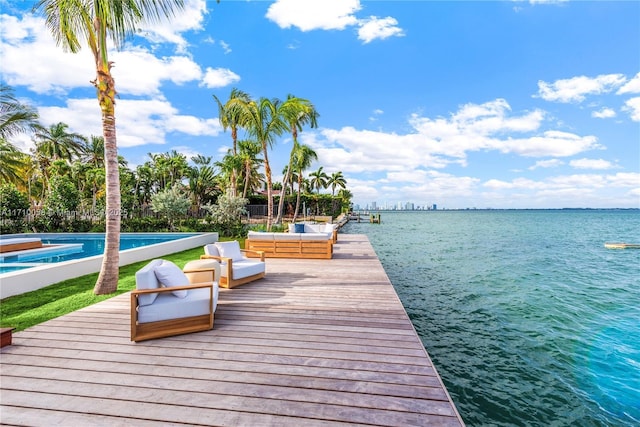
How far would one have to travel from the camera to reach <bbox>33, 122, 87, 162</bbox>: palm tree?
2811 cm

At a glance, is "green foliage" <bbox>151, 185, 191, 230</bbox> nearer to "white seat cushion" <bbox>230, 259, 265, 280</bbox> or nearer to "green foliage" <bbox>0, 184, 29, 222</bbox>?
"green foliage" <bbox>0, 184, 29, 222</bbox>

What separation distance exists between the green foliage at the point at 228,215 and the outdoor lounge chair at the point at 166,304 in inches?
509

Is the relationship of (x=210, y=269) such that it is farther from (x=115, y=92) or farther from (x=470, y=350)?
(x=470, y=350)

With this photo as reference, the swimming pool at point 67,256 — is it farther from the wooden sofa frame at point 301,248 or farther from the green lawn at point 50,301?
the wooden sofa frame at point 301,248

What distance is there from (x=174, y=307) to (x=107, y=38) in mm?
5555

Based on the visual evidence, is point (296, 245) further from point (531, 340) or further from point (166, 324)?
point (531, 340)

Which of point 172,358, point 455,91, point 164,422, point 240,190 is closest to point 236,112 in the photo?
point 172,358

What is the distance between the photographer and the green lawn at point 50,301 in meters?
4.23

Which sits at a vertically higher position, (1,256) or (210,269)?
(210,269)

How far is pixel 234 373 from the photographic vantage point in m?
2.58

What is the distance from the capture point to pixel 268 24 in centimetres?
1375

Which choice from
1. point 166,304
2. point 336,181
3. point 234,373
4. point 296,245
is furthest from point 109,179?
point 336,181

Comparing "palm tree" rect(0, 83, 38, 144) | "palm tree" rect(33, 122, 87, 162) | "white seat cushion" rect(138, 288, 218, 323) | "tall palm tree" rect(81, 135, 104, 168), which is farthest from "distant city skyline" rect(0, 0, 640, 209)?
"white seat cushion" rect(138, 288, 218, 323)

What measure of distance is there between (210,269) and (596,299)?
11.0 metres
